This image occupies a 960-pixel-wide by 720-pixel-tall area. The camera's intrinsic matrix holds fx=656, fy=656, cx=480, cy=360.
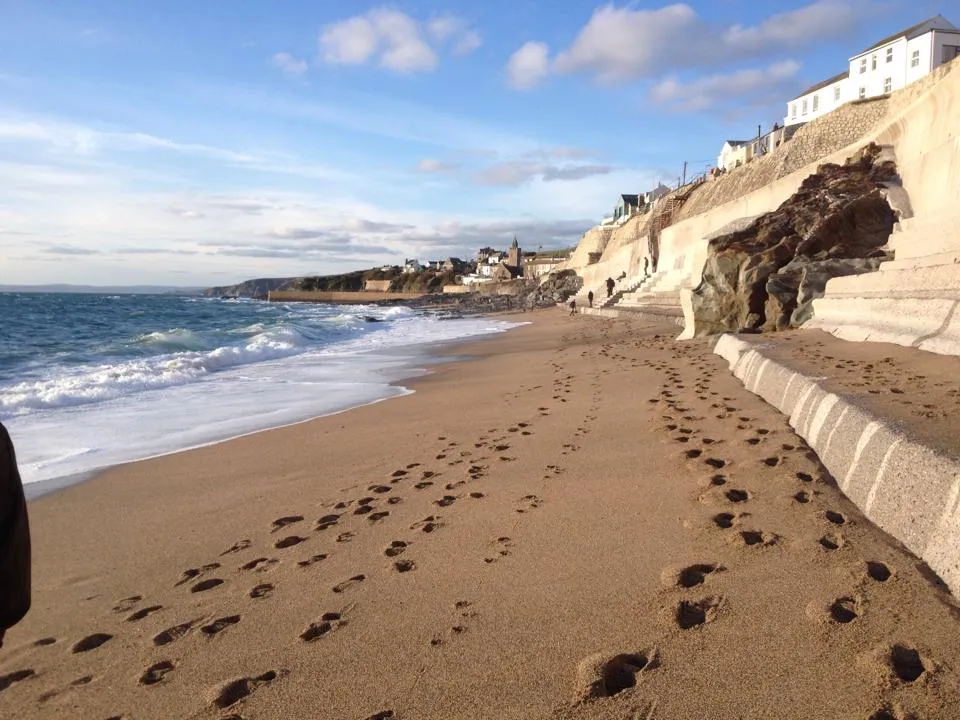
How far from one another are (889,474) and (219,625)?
2.78 m

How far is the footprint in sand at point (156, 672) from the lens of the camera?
2.38m

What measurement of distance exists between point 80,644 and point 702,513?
9.14ft

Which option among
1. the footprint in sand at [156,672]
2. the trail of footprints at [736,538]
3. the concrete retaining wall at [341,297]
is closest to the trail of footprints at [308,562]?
the footprint in sand at [156,672]

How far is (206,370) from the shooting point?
1270 cm

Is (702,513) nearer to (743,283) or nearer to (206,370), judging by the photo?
(743,283)

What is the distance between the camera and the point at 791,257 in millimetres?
10930

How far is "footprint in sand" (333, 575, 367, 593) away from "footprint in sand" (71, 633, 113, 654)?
0.95 m

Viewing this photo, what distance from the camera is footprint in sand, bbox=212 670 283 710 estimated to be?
7.11 feet

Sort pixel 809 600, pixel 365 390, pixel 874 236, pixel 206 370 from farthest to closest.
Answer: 1. pixel 206 370
2. pixel 874 236
3. pixel 365 390
4. pixel 809 600

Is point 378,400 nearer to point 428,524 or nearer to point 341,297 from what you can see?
point 428,524

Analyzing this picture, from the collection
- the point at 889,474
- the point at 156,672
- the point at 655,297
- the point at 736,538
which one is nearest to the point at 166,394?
the point at 156,672

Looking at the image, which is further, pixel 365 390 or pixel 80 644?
pixel 365 390

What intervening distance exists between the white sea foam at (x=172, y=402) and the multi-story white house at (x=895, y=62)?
93.9ft

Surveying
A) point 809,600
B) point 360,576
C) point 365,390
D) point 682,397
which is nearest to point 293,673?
point 360,576
